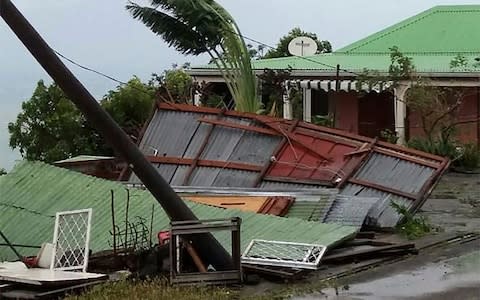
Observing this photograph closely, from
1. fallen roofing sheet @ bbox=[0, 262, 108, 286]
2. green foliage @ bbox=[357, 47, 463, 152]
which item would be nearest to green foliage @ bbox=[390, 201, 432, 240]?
fallen roofing sheet @ bbox=[0, 262, 108, 286]

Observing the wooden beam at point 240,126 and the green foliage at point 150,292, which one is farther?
the wooden beam at point 240,126

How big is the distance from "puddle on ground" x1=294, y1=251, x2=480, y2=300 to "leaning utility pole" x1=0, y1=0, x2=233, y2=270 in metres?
1.34

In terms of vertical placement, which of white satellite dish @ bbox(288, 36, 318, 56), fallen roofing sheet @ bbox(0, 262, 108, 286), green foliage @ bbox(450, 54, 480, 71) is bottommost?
fallen roofing sheet @ bbox(0, 262, 108, 286)

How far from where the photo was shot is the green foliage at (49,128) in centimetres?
2122

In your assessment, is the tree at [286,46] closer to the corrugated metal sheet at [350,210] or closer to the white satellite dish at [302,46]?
the white satellite dish at [302,46]

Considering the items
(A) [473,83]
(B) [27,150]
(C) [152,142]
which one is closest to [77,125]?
(B) [27,150]

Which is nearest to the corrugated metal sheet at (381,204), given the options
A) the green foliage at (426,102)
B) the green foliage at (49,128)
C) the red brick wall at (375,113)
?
the green foliage at (426,102)

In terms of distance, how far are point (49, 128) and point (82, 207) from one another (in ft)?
31.8

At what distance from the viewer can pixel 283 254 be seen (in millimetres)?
10219

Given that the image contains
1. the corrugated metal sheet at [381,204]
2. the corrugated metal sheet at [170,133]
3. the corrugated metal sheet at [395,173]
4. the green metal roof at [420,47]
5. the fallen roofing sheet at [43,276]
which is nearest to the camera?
the fallen roofing sheet at [43,276]

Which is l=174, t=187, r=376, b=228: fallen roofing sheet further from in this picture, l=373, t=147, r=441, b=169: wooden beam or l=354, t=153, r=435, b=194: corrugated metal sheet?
l=373, t=147, r=441, b=169: wooden beam

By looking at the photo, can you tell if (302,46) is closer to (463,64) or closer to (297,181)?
(463,64)

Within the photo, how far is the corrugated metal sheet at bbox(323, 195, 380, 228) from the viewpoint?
12.2 m

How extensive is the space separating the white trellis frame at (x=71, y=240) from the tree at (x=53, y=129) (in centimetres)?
1023
